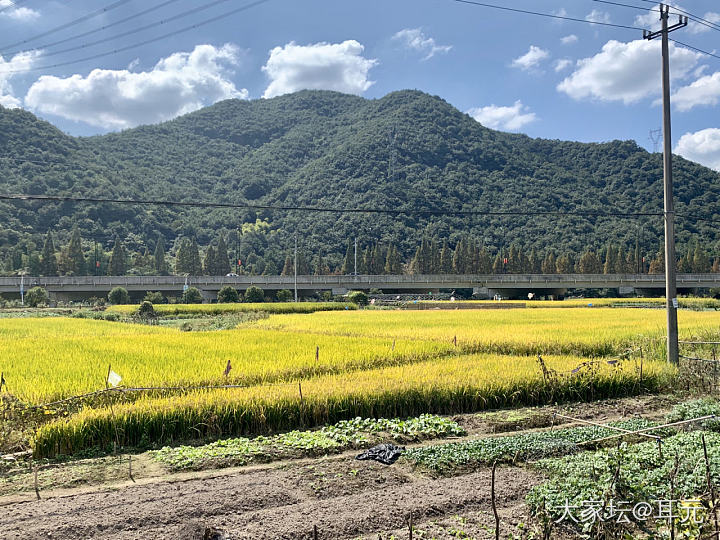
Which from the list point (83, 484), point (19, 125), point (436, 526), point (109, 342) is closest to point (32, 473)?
point (83, 484)

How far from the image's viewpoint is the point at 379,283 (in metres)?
73.9

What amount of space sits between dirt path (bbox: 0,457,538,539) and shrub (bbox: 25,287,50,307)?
200 ft

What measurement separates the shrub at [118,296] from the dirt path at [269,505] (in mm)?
62531

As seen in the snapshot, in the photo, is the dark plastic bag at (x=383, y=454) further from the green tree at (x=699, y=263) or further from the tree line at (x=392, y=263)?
the green tree at (x=699, y=263)

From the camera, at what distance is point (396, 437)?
8430mm

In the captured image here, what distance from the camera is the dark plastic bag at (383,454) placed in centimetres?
710

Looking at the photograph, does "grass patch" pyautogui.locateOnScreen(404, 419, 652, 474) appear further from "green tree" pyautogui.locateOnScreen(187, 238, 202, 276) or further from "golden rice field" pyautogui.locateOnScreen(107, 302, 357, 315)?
"green tree" pyautogui.locateOnScreen(187, 238, 202, 276)

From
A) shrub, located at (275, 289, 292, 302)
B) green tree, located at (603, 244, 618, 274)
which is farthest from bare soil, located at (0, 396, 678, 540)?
green tree, located at (603, 244, 618, 274)

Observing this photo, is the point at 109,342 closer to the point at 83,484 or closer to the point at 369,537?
the point at 83,484

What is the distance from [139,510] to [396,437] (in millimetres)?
4101

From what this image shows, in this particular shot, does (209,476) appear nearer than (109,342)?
Yes

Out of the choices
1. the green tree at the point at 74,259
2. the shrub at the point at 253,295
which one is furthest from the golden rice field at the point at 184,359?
the green tree at the point at 74,259

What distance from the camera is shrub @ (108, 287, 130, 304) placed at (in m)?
63.1

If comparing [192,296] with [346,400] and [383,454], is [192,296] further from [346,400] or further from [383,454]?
[383,454]
